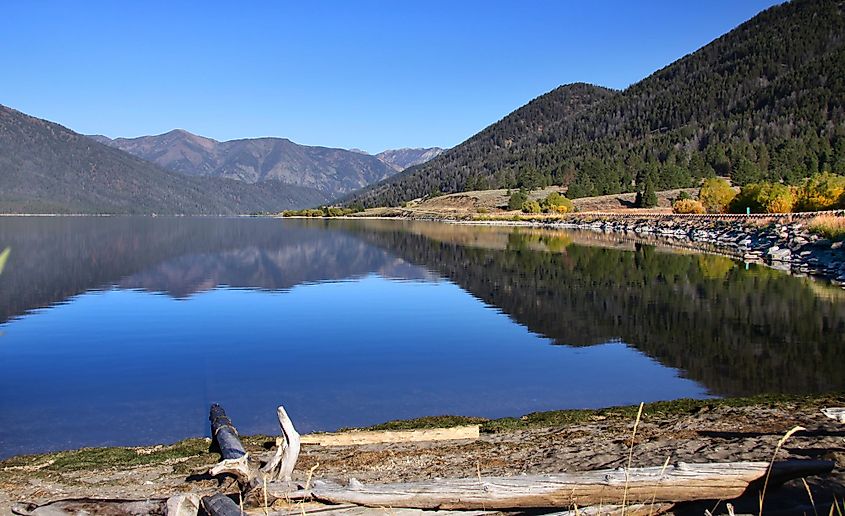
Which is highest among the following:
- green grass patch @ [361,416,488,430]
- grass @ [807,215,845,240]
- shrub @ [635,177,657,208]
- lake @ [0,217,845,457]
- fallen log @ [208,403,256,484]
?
shrub @ [635,177,657,208]

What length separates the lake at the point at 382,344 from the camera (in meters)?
15.2

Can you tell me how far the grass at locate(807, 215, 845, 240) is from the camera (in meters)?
45.5

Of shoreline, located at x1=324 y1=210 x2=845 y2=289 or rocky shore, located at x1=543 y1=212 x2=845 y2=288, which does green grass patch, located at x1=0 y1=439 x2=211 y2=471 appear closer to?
shoreline, located at x1=324 y1=210 x2=845 y2=289

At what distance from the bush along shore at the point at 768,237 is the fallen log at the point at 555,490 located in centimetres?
3166

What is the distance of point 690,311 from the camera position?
91.1 feet

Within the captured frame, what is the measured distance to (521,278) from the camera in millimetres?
39781

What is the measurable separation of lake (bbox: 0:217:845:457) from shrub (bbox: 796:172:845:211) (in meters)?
27.3

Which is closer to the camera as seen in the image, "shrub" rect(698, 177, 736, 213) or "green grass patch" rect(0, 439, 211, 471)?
"green grass patch" rect(0, 439, 211, 471)

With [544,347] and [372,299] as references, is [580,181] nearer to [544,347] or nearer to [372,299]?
[372,299]

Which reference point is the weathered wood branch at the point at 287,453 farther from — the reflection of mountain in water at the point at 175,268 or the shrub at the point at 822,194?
the shrub at the point at 822,194

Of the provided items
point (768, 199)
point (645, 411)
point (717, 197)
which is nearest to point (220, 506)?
point (645, 411)

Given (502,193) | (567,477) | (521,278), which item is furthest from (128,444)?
(502,193)

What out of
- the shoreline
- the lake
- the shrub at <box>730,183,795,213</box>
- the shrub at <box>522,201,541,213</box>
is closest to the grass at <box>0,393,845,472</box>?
the lake

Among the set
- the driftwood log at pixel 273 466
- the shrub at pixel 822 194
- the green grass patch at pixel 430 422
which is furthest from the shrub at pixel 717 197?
the driftwood log at pixel 273 466
